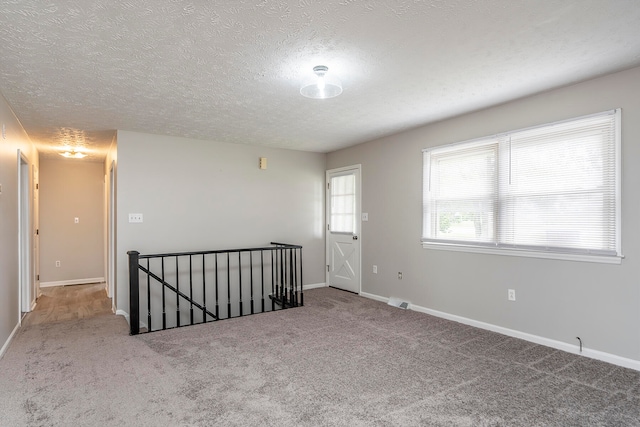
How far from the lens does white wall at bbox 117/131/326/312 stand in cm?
472

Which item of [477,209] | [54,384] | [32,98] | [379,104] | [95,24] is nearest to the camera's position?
[95,24]

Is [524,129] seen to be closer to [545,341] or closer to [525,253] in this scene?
[525,253]

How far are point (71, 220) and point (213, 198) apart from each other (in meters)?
3.67

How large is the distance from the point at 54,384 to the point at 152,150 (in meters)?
3.11

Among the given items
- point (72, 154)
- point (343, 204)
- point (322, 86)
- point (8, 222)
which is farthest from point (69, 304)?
point (322, 86)

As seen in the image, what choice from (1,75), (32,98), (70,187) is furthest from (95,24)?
(70,187)

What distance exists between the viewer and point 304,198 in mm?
6281

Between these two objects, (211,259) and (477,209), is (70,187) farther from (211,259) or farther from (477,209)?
(477,209)

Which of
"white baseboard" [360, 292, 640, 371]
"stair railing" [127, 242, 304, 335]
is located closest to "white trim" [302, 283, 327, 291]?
"stair railing" [127, 242, 304, 335]

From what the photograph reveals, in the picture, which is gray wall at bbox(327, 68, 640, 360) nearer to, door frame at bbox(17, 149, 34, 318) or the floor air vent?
the floor air vent

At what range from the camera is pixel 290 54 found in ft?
8.32

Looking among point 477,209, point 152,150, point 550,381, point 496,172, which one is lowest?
point 550,381

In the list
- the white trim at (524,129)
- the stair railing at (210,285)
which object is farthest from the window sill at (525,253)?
the stair railing at (210,285)

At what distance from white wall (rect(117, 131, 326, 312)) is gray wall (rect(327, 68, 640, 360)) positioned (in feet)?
3.59
